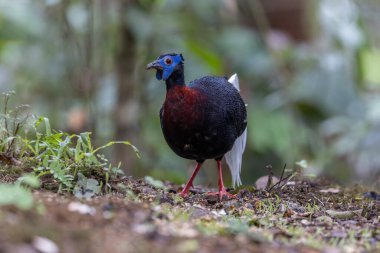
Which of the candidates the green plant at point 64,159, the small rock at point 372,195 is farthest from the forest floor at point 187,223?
the small rock at point 372,195

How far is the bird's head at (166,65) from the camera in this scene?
493cm

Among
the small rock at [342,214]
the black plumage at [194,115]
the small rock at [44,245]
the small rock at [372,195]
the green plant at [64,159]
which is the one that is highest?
the black plumage at [194,115]

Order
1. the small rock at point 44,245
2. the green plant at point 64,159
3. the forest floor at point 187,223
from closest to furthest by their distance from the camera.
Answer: the small rock at point 44,245 < the forest floor at point 187,223 < the green plant at point 64,159

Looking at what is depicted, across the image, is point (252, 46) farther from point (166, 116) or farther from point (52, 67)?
point (166, 116)

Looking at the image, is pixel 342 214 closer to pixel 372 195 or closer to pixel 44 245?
pixel 372 195

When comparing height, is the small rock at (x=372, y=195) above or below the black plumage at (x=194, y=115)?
below

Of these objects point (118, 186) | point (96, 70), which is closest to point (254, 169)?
point (96, 70)

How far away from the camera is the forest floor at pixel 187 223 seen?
285 cm

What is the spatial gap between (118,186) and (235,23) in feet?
19.3

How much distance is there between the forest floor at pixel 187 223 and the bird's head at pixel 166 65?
82cm

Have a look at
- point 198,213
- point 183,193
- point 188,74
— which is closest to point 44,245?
point 198,213

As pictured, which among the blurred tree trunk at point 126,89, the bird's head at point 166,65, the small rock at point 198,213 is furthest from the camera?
the blurred tree trunk at point 126,89

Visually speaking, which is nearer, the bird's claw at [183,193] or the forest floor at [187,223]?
the forest floor at [187,223]

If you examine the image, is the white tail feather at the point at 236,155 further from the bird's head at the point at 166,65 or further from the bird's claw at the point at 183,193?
the bird's head at the point at 166,65
